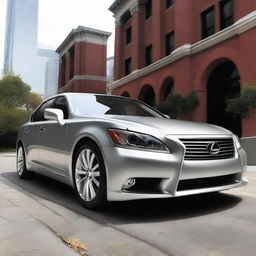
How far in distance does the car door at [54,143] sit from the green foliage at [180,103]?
12.7 m

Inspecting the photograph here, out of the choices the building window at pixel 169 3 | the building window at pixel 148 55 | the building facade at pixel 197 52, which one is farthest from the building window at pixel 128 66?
the building window at pixel 169 3

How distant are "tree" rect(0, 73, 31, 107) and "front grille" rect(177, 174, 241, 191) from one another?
148ft

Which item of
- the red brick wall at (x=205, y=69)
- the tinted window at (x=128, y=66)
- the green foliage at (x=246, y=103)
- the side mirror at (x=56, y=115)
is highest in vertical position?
the tinted window at (x=128, y=66)

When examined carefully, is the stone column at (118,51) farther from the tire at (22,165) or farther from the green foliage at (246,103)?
the tire at (22,165)

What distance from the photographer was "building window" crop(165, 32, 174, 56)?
883 inches

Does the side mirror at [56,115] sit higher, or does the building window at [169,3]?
the building window at [169,3]

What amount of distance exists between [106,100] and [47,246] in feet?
9.34

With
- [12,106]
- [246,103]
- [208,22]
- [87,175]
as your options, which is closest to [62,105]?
[87,175]

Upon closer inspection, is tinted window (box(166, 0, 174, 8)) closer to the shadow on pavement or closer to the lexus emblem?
the shadow on pavement

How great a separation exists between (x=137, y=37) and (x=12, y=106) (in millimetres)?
19833

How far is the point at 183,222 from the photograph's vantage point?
11.7 feet

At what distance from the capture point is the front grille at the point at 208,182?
3.72 m

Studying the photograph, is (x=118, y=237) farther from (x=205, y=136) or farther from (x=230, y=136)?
(x=230, y=136)

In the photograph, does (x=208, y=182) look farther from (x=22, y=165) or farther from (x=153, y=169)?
(x=22, y=165)
